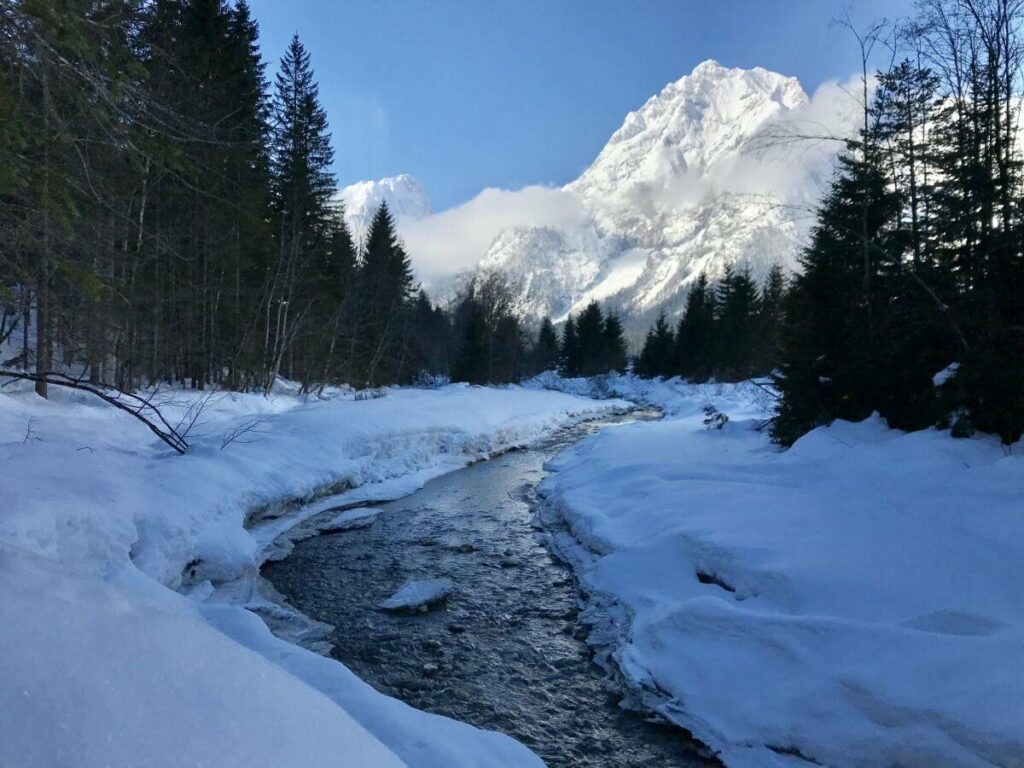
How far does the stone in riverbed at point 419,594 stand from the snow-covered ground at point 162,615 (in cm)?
172

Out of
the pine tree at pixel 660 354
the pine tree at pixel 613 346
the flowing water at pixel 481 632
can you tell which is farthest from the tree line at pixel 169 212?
the pine tree at pixel 613 346

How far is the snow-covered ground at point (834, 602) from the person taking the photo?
3.56 meters

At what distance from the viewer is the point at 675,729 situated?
168 inches

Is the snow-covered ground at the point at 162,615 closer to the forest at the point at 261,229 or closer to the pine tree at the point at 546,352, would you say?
the forest at the point at 261,229

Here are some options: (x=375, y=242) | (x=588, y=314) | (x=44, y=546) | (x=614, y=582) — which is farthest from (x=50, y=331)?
(x=588, y=314)

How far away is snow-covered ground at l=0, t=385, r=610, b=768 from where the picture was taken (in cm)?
190

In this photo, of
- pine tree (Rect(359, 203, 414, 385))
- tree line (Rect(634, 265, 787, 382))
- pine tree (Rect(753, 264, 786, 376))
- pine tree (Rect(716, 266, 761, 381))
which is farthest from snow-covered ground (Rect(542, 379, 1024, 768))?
pine tree (Rect(716, 266, 761, 381))

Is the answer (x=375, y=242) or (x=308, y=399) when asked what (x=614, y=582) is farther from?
(x=375, y=242)

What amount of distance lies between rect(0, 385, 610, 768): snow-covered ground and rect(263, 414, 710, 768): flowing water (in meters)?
0.90

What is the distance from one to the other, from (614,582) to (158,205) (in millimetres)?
17776

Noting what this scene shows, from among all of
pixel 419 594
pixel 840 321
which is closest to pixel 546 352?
pixel 840 321

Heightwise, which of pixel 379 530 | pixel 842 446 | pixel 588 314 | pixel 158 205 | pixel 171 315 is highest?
pixel 588 314

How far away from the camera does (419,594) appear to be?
6.50 metres

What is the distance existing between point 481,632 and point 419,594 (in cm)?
108
